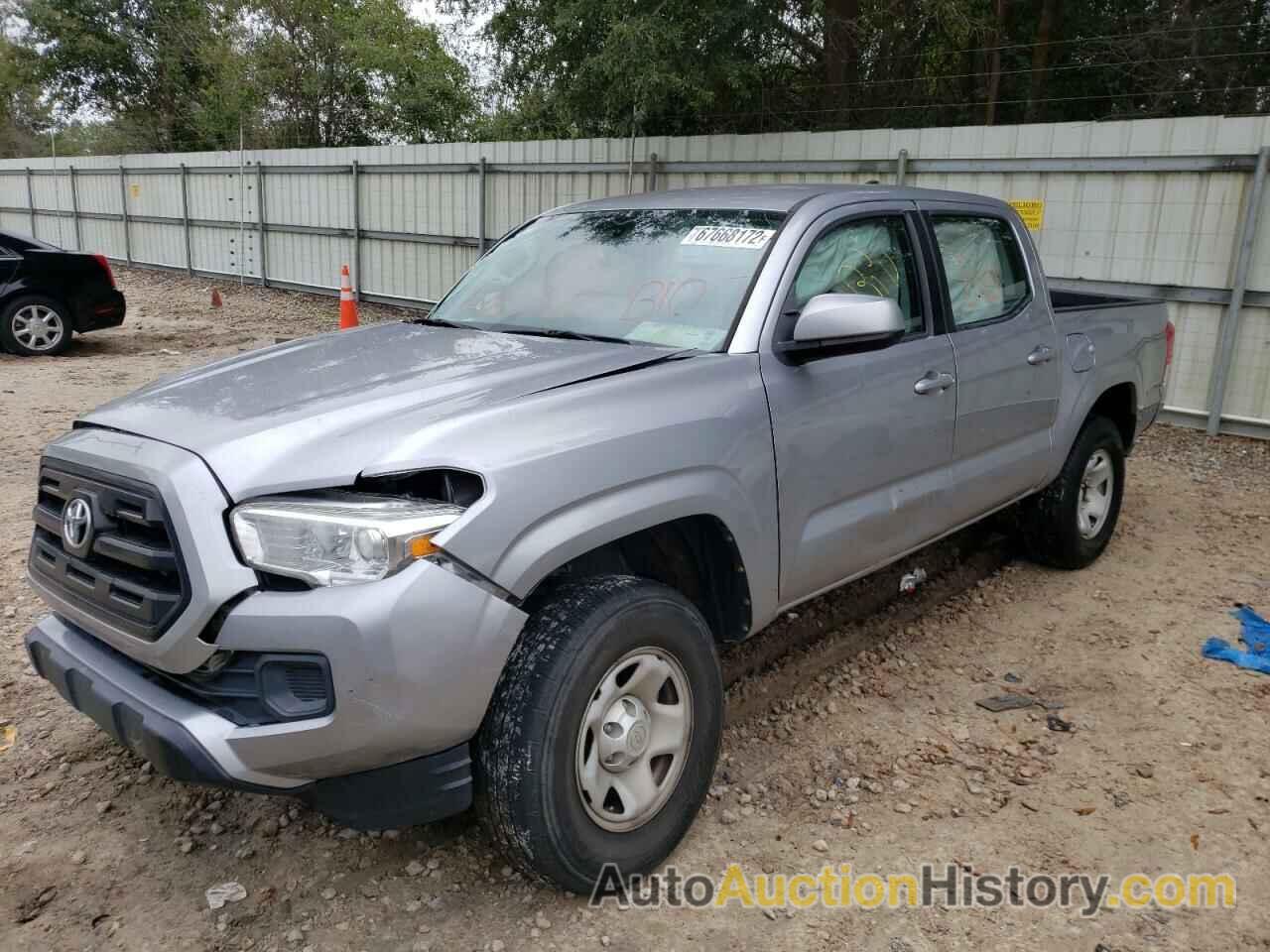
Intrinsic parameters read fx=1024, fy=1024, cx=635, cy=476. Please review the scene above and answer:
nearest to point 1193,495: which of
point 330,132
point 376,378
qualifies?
point 376,378

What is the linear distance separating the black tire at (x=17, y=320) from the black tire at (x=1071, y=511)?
412 inches

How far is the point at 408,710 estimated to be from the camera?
88.3 inches

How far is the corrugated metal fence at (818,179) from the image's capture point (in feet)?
26.3

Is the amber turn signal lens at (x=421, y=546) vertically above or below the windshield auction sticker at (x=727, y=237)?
below

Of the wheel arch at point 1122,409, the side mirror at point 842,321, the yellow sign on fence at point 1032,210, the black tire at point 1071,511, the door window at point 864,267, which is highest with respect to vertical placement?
the yellow sign on fence at point 1032,210

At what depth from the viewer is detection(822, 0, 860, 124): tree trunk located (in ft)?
41.5

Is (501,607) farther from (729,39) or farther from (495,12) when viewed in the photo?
(495,12)

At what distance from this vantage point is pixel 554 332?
345cm

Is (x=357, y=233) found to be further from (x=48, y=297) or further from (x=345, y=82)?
(x=345, y=82)

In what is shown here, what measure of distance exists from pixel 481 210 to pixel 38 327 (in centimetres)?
534

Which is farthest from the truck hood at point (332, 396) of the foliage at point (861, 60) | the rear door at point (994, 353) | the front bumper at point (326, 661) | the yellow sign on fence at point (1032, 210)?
the foliage at point (861, 60)

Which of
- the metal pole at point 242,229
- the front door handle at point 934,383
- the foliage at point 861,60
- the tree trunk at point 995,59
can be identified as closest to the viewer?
the front door handle at point 934,383

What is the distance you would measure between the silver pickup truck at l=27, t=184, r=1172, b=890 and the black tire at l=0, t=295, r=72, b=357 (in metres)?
9.19

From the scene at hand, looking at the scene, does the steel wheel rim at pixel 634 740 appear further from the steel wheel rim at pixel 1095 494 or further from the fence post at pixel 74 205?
the fence post at pixel 74 205
